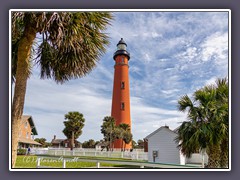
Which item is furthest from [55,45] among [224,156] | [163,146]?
[224,156]

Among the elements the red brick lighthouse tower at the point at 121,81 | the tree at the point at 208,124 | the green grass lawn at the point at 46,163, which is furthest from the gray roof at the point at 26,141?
the tree at the point at 208,124

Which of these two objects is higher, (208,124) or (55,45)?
(55,45)

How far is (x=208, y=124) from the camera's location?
420 cm

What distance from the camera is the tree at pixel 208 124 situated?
3.97 m

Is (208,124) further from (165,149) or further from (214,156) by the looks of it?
(165,149)

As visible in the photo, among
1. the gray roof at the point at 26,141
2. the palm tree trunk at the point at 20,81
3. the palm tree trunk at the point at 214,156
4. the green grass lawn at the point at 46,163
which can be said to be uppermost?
the palm tree trunk at the point at 20,81

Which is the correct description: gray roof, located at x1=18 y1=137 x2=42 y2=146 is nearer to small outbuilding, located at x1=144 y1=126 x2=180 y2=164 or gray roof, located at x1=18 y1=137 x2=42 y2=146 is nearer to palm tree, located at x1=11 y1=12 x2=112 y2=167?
palm tree, located at x1=11 y1=12 x2=112 y2=167

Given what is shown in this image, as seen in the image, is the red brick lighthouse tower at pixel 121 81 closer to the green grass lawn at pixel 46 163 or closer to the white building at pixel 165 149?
the white building at pixel 165 149

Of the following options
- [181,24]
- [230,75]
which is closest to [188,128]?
[230,75]

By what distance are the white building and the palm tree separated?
1841 millimetres

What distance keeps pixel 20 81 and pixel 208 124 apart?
3321mm

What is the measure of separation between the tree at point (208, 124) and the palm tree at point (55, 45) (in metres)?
1.87
